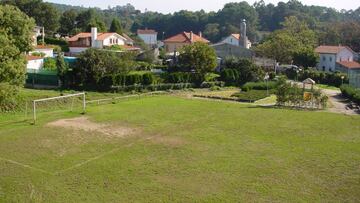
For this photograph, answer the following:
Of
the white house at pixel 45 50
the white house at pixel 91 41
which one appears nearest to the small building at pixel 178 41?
the white house at pixel 91 41

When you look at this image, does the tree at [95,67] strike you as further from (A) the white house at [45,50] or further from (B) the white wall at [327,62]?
(B) the white wall at [327,62]

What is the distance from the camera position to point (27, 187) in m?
15.5

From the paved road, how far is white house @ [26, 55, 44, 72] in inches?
1039

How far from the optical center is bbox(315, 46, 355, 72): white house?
195 feet

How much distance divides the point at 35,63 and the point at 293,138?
1142 inches

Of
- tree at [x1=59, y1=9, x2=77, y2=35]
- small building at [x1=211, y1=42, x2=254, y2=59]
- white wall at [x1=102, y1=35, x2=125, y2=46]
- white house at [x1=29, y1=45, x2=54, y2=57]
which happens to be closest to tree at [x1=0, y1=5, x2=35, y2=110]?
white house at [x1=29, y1=45, x2=54, y2=57]

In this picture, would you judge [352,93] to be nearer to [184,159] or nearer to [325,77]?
[325,77]

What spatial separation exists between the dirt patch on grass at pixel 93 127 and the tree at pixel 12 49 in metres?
3.61

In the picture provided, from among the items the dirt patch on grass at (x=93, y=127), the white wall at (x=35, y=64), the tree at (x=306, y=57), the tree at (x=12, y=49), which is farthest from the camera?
the tree at (x=306, y=57)

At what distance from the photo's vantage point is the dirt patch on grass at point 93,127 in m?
23.7

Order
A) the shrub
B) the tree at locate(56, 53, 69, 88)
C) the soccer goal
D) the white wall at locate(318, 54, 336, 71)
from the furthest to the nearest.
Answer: the white wall at locate(318, 54, 336, 71) < the shrub < the tree at locate(56, 53, 69, 88) < the soccer goal

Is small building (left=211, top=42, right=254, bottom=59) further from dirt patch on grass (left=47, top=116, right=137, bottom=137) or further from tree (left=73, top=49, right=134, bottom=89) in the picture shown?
dirt patch on grass (left=47, top=116, right=137, bottom=137)

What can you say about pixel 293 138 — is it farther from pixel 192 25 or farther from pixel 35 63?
pixel 192 25

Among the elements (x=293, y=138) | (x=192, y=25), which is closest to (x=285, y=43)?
(x=293, y=138)
